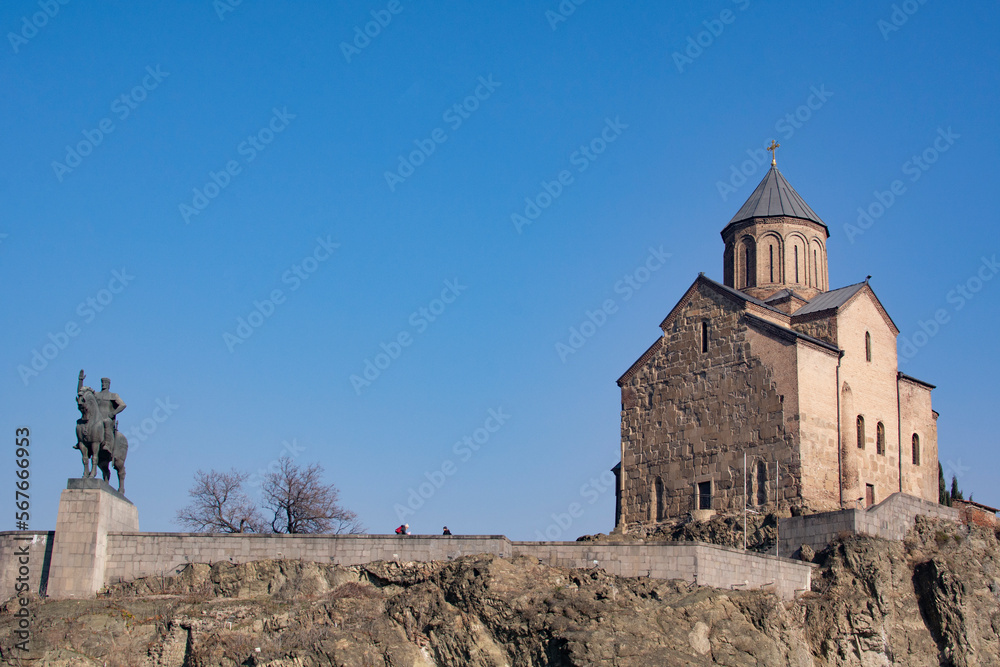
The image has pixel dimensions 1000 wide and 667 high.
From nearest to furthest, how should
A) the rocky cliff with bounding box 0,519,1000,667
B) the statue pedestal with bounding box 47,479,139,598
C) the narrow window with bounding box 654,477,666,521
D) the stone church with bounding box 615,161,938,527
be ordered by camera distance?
1. the rocky cliff with bounding box 0,519,1000,667
2. the statue pedestal with bounding box 47,479,139,598
3. the stone church with bounding box 615,161,938,527
4. the narrow window with bounding box 654,477,666,521

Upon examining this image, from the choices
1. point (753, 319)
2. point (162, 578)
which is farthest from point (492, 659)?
point (753, 319)

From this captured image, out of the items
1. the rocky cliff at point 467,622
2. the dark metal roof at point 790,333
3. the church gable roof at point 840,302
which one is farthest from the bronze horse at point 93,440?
the church gable roof at point 840,302

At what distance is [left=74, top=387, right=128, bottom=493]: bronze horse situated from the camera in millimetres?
28125

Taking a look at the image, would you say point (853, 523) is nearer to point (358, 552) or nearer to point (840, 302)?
point (840, 302)

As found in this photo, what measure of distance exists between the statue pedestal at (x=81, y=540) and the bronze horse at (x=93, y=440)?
422 millimetres

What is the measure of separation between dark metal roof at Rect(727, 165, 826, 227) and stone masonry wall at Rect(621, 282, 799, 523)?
4977 mm

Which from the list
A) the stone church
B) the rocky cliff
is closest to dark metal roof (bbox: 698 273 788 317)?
the stone church

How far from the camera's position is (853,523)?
31.0 meters

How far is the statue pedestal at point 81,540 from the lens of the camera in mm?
27781

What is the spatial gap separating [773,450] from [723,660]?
1082 centimetres

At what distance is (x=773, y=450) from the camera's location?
116 ft

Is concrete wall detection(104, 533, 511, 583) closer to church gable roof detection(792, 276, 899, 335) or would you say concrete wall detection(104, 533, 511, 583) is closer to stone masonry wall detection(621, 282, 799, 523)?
stone masonry wall detection(621, 282, 799, 523)

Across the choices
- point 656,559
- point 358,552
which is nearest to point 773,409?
point 656,559

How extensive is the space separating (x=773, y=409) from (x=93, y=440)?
19.1m
